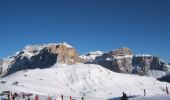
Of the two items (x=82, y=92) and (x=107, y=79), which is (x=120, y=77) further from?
(x=82, y=92)

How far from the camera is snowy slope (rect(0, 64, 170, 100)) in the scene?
86.6 m

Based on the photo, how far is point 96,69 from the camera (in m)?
108

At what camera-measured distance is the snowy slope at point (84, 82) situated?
8656cm

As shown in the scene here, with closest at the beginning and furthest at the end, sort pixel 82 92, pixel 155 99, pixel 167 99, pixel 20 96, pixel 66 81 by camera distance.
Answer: pixel 167 99 → pixel 155 99 → pixel 20 96 → pixel 82 92 → pixel 66 81

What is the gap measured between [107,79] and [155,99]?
65220 millimetres

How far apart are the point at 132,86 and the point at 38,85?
28.5 m

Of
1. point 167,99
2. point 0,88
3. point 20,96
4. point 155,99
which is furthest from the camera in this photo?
point 0,88

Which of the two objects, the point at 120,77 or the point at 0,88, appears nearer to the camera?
the point at 0,88

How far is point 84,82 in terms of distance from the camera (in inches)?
3757

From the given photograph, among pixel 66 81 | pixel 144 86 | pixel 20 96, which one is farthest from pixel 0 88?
pixel 144 86

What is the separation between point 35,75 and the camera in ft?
327

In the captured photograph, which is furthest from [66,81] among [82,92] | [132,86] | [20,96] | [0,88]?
[20,96]

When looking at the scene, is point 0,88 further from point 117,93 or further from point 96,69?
point 96,69

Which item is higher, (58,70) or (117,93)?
(58,70)
